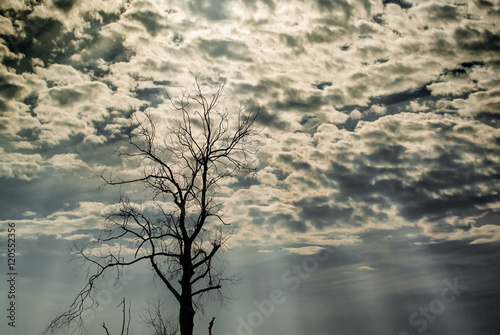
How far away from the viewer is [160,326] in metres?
13.9

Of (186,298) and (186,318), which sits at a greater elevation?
(186,298)

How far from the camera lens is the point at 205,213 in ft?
35.7

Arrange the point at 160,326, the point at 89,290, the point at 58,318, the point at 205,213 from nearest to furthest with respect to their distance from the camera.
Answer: the point at 58,318
the point at 89,290
the point at 205,213
the point at 160,326

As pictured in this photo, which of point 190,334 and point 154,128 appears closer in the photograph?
point 190,334

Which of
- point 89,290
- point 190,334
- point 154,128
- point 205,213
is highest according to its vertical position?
point 154,128

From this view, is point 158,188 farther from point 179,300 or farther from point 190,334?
point 190,334

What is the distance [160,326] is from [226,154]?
7637 mm

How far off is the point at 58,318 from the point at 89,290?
1.02m

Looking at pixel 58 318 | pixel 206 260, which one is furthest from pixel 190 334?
pixel 58 318

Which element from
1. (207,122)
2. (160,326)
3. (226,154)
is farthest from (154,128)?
(160,326)

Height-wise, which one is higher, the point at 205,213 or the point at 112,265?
the point at 205,213

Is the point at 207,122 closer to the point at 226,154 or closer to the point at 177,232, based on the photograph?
the point at 226,154

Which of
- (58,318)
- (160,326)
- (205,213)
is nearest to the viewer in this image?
(58,318)

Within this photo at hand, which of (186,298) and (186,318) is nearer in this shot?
(186,318)
